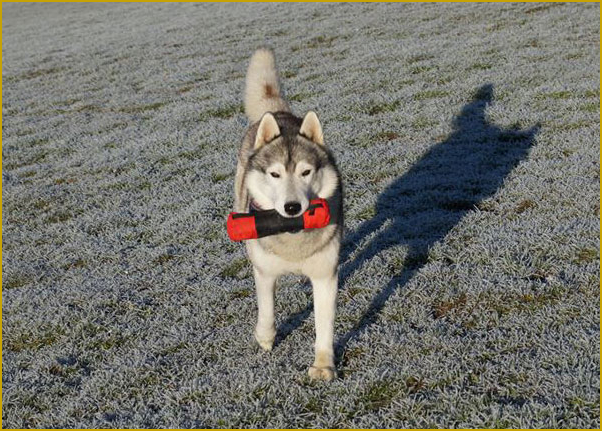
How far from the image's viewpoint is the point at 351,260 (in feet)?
26.7

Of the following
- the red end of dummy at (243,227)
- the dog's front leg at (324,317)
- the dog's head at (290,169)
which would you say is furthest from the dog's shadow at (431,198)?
the dog's head at (290,169)

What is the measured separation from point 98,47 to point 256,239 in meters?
31.8

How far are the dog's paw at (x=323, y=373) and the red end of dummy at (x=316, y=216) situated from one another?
1412 mm

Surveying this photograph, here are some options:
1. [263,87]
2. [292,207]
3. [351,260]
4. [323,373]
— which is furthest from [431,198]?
[292,207]

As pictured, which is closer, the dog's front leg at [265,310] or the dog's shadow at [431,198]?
the dog's front leg at [265,310]

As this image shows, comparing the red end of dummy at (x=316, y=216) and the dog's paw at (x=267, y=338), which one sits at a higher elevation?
the red end of dummy at (x=316, y=216)

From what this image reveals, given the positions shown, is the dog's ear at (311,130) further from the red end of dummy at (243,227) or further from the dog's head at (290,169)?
the red end of dummy at (243,227)

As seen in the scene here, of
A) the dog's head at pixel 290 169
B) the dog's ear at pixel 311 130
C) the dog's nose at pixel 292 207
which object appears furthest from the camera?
the dog's ear at pixel 311 130

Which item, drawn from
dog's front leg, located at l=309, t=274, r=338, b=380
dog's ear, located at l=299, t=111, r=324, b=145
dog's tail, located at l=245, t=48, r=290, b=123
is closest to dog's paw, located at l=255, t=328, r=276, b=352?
dog's front leg, located at l=309, t=274, r=338, b=380

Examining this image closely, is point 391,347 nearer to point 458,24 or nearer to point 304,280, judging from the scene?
point 304,280

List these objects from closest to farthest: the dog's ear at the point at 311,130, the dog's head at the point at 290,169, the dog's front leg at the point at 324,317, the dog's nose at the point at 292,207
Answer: the dog's nose at the point at 292,207 → the dog's head at the point at 290,169 → the dog's front leg at the point at 324,317 → the dog's ear at the point at 311,130

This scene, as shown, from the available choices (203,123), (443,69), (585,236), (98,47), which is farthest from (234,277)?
(98,47)

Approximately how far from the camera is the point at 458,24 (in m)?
27.2

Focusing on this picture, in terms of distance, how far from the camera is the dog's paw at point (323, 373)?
18.3 feet
